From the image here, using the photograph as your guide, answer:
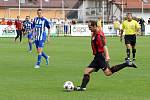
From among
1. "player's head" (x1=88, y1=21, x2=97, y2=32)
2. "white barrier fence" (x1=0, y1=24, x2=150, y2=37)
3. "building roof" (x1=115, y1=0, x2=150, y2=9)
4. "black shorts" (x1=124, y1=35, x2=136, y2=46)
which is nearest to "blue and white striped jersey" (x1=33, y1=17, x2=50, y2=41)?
"black shorts" (x1=124, y1=35, x2=136, y2=46)

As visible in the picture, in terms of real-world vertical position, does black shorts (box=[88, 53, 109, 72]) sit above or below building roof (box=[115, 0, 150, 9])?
below

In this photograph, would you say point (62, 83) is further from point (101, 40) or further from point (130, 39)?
point (130, 39)

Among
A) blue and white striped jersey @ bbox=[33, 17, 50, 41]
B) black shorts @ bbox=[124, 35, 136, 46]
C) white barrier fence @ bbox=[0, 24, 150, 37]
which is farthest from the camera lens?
white barrier fence @ bbox=[0, 24, 150, 37]

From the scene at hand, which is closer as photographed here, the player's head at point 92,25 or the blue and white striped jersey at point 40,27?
the player's head at point 92,25

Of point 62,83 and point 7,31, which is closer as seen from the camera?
point 62,83

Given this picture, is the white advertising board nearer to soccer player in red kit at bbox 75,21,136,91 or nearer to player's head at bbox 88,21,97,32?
soccer player in red kit at bbox 75,21,136,91

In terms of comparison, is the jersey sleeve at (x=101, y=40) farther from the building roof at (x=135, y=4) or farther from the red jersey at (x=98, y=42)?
the building roof at (x=135, y=4)

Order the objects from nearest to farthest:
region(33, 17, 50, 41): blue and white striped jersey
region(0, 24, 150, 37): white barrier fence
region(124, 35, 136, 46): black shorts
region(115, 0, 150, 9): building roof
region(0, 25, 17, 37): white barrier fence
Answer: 1. region(33, 17, 50, 41): blue and white striped jersey
2. region(124, 35, 136, 46): black shorts
3. region(0, 25, 17, 37): white barrier fence
4. region(0, 24, 150, 37): white barrier fence
5. region(115, 0, 150, 9): building roof

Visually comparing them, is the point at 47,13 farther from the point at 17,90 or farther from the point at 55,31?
the point at 17,90

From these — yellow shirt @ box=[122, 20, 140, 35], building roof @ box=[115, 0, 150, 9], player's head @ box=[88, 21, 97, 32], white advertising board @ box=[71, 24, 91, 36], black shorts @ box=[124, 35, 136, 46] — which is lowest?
white advertising board @ box=[71, 24, 91, 36]

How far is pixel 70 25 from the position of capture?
60.8 m

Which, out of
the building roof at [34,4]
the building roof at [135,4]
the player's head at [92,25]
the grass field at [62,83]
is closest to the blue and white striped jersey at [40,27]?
the grass field at [62,83]

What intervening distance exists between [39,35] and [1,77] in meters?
4.34

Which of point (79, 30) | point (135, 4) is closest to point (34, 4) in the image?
point (135, 4)
